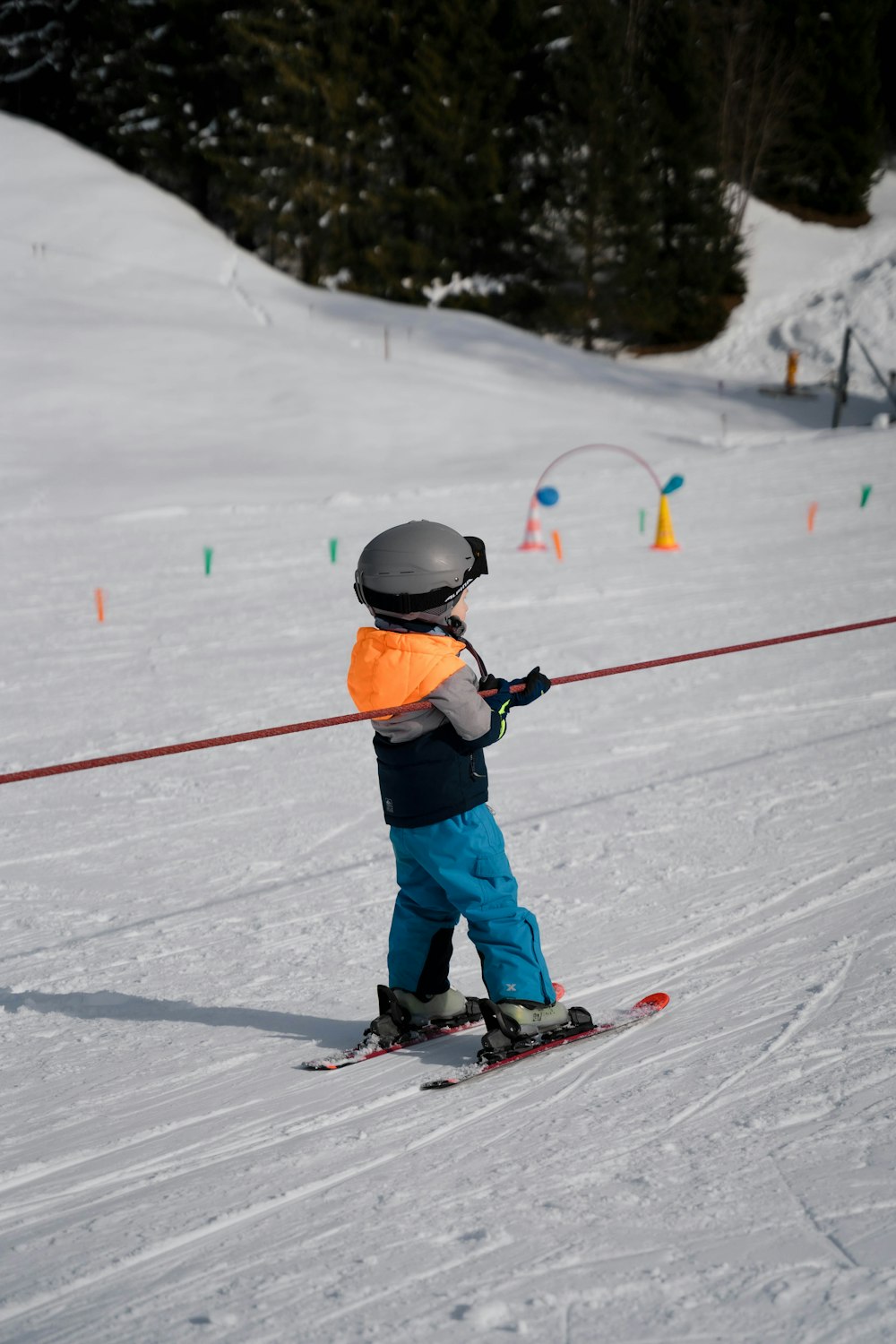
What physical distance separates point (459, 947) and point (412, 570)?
2.02m

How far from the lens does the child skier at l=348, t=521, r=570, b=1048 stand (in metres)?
3.73

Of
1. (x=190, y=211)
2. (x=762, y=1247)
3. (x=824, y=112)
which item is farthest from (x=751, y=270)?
(x=762, y=1247)

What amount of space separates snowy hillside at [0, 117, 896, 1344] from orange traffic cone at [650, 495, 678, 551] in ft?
1.10

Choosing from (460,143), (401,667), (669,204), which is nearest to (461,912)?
(401,667)

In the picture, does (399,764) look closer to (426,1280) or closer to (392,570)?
(392,570)

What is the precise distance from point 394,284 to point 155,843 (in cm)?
3675

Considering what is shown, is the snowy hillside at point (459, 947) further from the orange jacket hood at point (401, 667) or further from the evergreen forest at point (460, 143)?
the evergreen forest at point (460, 143)

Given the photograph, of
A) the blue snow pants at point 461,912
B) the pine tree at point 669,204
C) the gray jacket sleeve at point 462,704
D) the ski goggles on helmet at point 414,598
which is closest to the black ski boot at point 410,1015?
the blue snow pants at point 461,912

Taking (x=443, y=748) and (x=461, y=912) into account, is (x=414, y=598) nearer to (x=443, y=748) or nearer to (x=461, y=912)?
(x=443, y=748)

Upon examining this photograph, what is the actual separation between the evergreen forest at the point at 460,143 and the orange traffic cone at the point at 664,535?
26824 millimetres

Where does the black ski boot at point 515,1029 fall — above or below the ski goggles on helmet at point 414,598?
below

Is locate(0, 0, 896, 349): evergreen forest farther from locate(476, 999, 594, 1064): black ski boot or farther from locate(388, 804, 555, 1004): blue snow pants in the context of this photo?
locate(476, 999, 594, 1064): black ski boot

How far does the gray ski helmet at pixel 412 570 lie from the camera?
3.72 m

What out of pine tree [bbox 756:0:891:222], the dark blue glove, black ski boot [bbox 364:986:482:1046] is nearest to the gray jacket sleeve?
the dark blue glove
